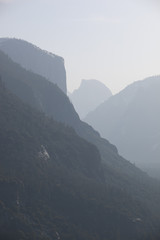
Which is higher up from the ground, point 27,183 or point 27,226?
point 27,183

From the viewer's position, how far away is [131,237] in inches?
6831

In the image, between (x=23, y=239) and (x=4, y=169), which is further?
(x=4, y=169)

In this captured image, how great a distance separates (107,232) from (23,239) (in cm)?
4520

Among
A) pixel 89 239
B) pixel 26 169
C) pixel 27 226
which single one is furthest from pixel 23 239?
pixel 26 169

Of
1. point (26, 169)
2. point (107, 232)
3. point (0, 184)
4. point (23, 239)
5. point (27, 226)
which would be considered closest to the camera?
point (23, 239)

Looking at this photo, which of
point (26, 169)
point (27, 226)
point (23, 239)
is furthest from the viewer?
point (26, 169)

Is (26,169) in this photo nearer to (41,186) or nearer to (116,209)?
(41,186)

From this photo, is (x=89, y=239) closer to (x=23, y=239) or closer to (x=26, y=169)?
(x=23, y=239)

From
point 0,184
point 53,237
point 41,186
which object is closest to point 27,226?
point 53,237

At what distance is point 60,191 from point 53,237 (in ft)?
124

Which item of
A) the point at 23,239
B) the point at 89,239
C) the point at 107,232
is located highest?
the point at 107,232

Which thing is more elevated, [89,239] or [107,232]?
[107,232]

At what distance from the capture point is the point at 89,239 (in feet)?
518

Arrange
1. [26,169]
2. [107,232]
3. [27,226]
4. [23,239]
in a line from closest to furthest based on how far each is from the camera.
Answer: [23,239] < [27,226] < [107,232] < [26,169]
